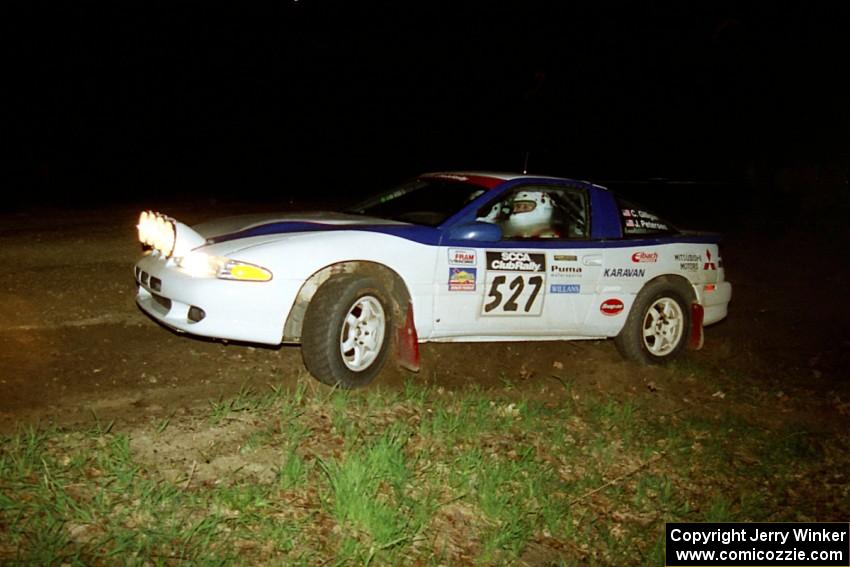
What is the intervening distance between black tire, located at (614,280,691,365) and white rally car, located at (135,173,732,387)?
1cm

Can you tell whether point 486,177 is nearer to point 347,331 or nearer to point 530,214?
point 530,214

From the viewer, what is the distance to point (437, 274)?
518 cm

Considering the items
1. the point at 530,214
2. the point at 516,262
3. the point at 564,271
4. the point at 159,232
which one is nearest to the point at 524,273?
the point at 516,262

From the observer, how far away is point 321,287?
482 cm

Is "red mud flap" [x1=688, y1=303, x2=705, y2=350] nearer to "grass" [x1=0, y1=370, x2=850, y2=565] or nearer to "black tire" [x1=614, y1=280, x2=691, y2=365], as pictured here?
"black tire" [x1=614, y1=280, x2=691, y2=365]

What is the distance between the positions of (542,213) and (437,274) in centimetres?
129

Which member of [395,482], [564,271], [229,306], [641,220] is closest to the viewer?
[395,482]

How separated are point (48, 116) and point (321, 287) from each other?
960 inches

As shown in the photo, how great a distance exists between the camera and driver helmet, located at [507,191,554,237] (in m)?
5.91

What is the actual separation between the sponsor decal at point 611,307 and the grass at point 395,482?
0.96 m

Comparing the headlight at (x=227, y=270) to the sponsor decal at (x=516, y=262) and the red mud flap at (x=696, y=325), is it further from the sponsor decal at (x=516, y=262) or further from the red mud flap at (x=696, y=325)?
the red mud flap at (x=696, y=325)

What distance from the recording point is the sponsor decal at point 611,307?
19.9 feet

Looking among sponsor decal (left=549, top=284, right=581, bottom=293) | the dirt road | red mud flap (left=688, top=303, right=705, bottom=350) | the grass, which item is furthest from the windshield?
red mud flap (left=688, top=303, right=705, bottom=350)

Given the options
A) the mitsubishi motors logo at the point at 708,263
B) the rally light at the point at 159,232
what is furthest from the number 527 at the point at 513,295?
the rally light at the point at 159,232
